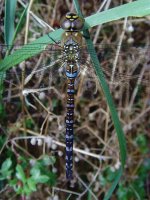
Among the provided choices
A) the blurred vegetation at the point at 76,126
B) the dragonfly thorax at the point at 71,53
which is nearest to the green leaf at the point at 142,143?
the blurred vegetation at the point at 76,126

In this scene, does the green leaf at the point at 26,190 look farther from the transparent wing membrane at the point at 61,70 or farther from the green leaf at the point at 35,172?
the transparent wing membrane at the point at 61,70

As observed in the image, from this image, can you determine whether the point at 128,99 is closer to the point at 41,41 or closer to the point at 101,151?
the point at 101,151

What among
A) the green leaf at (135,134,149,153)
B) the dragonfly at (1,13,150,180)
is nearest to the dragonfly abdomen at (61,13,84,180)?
the dragonfly at (1,13,150,180)

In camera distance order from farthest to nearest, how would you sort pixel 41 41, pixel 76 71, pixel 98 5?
pixel 98 5 → pixel 76 71 → pixel 41 41

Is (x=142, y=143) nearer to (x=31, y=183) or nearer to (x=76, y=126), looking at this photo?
(x=76, y=126)

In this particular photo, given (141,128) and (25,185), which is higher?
(141,128)

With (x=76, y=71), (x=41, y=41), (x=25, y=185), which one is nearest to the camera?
(x=41, y=41)

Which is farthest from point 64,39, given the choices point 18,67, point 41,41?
point 18,67

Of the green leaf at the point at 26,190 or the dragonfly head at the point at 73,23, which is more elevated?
the dragonfly head at the point at 73,23

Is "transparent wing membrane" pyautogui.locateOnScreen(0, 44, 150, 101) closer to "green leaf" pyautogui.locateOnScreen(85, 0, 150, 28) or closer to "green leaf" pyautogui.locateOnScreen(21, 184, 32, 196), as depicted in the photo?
"green leaf" pyautogui.locateOnScreen(85, 0, 150, 28)
